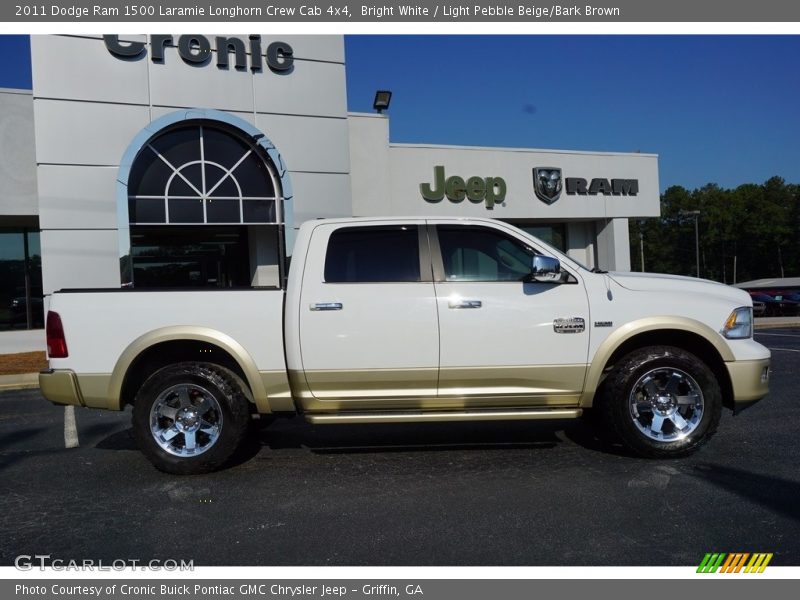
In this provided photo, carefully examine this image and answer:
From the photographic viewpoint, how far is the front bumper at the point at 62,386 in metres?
5.18

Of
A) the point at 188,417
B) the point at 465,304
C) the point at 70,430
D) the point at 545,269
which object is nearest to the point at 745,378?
the point at 545,269

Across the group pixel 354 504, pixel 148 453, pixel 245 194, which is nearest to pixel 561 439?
pixel 354 504

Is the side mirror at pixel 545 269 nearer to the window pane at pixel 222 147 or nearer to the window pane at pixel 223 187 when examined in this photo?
the window pane at pixel 223 187

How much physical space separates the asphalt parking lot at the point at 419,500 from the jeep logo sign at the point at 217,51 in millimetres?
10344

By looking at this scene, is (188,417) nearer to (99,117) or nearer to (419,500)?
(419,500)

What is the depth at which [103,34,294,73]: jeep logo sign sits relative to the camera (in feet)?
46.3

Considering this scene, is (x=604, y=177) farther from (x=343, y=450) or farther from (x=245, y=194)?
(x=343, y=450)

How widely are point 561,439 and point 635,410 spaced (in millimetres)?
1006

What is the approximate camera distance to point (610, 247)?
2230 cm

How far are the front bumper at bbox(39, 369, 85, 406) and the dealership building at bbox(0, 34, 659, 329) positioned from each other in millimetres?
9426

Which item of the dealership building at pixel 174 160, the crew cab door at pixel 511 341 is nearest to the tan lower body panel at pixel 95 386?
the crew cab door at pixel 511 341

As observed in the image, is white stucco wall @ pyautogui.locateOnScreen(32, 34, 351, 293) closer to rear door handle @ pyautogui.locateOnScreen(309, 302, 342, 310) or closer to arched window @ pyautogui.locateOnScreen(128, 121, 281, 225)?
arched window @ pyautogui.locateOnScreen(128, 121, 281, 225)

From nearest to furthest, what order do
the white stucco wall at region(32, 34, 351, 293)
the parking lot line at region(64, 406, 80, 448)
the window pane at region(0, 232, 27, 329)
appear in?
the parking lot line at region(64, 406, 80, 448) < the white stucco wall at region(32, 34, 351, 293) < the window pane at region(0, 232, 27, 329)

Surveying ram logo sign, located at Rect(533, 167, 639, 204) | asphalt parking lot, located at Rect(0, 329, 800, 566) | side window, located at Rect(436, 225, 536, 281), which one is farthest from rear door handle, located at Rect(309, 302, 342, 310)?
ram logo sign, located at Rect(533, 167, 639, 204)
